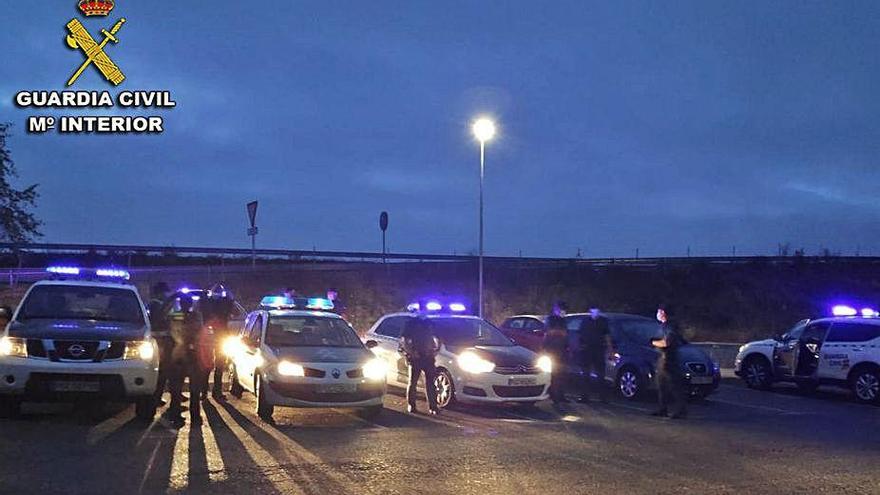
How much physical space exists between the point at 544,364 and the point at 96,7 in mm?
12091

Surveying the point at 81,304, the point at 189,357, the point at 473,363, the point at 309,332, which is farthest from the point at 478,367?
the point at 81,304

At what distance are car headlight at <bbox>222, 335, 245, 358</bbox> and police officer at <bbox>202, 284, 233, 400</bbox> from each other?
0.22 meters

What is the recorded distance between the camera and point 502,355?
12.7m

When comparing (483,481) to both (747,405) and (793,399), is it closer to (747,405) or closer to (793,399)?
(747,405)

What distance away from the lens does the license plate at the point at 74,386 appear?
9758 mm

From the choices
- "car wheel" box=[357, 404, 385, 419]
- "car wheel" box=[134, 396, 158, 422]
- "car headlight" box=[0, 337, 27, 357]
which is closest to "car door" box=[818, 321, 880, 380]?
"car wheel" box=[357, 404, 385, 419]

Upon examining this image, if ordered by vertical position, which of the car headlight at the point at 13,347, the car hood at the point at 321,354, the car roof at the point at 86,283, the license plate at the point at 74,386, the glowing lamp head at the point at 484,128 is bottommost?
the license plate at the point at 74,386

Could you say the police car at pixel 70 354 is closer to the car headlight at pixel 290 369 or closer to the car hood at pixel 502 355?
the car headlight at pixel 290 369

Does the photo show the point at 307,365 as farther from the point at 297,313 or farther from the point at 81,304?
the point at 81,304

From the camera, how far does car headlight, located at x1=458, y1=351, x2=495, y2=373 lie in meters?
12.3

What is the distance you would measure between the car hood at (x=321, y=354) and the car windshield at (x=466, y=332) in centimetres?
200

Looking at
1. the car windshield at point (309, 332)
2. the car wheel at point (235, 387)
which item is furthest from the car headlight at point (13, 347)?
the car wheel at point (235, 387)

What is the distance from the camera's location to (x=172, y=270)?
35.5 m

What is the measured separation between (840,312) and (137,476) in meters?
14.1
